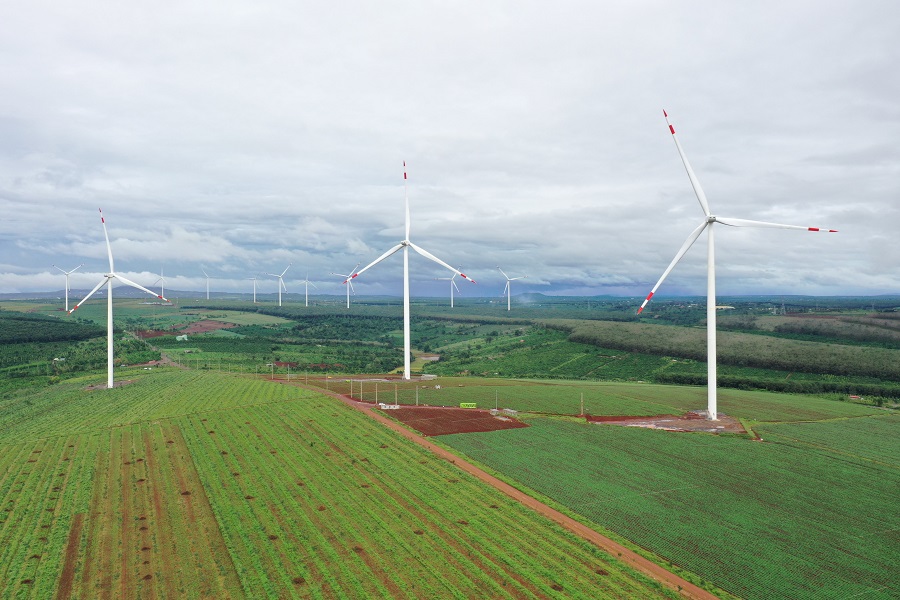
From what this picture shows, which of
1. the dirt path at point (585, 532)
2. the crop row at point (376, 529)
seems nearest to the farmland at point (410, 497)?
the crop row at point (376, 529)

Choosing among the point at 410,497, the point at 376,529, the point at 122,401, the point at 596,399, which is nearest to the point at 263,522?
the point at 376,529

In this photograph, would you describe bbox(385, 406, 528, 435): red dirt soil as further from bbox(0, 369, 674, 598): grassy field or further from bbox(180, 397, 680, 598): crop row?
bbox(180, 397, 680, 598): crop row

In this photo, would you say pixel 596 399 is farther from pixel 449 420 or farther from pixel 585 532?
pixel 585 532

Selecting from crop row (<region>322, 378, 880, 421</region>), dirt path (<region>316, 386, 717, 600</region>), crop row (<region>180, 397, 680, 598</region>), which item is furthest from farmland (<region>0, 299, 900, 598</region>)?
dirt path (<region>316, 386, 717, 600</region>)

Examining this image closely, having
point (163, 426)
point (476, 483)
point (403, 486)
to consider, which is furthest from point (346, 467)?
point (163, 426)

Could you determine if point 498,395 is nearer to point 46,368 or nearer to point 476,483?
point 476,483

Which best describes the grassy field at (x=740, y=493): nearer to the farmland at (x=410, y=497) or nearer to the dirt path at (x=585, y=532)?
the farmland at (x=410, y=497)

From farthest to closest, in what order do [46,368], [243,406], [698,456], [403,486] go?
[46,368], [243,406], [698,456], [403,486]
